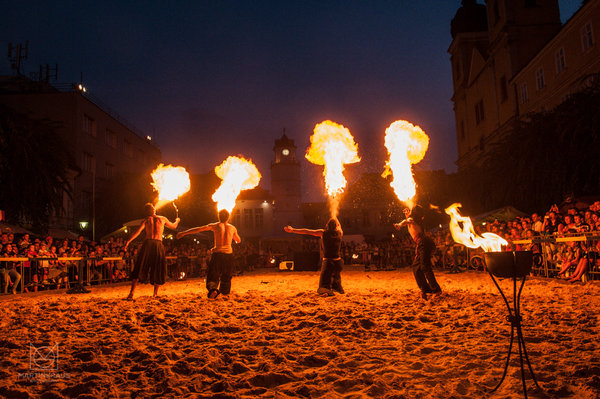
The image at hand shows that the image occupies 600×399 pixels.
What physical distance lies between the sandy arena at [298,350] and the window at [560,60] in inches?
899

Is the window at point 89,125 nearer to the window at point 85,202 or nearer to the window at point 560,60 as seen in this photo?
the window at point 85,202

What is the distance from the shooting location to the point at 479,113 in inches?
1528

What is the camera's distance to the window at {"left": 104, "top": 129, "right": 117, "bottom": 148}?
35156 millimetres

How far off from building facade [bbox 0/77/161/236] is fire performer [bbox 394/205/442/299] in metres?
24.8

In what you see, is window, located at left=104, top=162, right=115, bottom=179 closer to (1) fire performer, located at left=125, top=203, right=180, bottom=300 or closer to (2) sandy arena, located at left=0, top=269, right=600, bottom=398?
(1) fire performer, located at left=125, top=203, right=180, bottom=300

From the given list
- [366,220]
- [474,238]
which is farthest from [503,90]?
[474,238]

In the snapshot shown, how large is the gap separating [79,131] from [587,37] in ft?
113

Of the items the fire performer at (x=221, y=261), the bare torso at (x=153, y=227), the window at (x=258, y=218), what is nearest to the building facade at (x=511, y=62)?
the fire performer at (x=221, y=261)

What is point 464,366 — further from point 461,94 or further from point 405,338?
point 461,94

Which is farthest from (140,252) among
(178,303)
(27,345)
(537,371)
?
(537,371)

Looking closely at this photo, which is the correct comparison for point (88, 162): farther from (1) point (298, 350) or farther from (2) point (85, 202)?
(1) point (298, 350)

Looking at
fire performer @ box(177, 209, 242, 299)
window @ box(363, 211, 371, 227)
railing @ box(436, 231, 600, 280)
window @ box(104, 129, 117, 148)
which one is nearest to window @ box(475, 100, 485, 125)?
window @ box(363, 211, 371, 227)

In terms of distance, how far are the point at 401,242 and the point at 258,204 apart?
90.9 feet

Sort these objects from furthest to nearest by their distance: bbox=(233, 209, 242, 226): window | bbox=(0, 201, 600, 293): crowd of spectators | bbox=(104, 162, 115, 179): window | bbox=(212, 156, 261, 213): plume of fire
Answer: bbox=(233, 209, 242, 226): window
bbox=(104, 162, 115, 179): window
bbox=(212, 156, 261, 213): plume of fire
bbox=(0, 201, 600, 293): crowd of spectators
